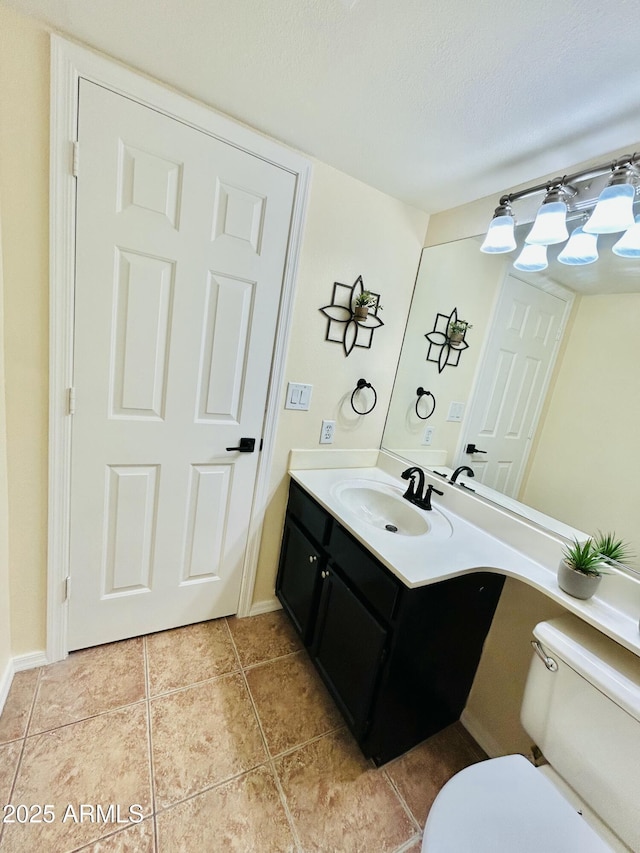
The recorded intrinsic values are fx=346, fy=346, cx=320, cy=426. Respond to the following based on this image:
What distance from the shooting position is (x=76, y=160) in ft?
3.60

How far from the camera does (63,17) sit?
97 cm

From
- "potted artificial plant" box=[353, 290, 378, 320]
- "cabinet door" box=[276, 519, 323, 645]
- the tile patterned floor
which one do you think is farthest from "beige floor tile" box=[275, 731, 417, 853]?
"potted artificial plant" box=[353, 290, 378, 320]

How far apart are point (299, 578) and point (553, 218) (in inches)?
69.2

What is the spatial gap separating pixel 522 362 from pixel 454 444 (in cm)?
50

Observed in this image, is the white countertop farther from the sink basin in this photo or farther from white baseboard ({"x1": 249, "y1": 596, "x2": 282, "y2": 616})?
white baseboard ({"x1": 249, "y1": 596, "x2": 282, "y2": 616})

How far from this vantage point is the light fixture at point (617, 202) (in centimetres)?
101

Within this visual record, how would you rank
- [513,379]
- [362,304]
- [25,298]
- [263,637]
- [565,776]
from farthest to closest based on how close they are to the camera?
1. [263,637]
2. [362,304]
3. [513,379]
4. [25,298]
5. [565,776]

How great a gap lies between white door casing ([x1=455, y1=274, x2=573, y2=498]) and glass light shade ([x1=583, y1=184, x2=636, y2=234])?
1.02ft

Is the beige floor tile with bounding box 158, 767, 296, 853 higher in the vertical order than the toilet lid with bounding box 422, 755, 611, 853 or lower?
lower

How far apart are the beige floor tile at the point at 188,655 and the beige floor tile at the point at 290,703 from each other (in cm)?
16

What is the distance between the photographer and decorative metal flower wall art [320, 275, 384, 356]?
1623 mm

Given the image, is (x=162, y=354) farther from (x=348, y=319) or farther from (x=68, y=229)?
(x=348, y=319)

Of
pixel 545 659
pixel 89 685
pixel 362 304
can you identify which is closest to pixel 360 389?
pixel 362 304

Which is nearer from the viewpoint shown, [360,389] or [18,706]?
[18,706]
